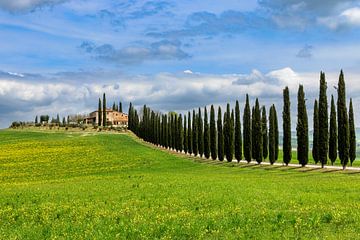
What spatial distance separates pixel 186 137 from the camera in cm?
10331

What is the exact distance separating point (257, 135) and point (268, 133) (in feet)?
15.0

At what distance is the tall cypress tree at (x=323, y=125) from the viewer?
5919cm

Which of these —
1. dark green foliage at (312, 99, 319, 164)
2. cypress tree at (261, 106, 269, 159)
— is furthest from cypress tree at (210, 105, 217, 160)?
dark green foliage at (312, 99, 319, 164)

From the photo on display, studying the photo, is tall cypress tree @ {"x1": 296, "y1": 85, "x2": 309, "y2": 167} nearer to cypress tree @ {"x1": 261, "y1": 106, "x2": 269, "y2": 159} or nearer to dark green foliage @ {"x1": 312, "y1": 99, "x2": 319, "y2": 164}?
dark green foliage @ {"x1": 312, "y1": 99, "x2": 319, "y2": 164}

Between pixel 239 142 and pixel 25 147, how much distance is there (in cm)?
4290

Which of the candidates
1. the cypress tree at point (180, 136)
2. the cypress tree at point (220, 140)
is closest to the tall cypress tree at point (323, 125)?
the cypress tree at point (220, 140)

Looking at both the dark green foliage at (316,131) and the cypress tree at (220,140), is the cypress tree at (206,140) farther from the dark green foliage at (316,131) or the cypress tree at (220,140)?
the dark green foliage at (316,131)

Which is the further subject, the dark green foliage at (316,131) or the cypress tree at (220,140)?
the cypress tree at (220,140)

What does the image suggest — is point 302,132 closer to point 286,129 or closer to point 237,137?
point 286,129

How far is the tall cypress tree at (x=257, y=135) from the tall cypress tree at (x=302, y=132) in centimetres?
796

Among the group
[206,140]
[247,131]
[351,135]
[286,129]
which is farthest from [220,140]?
[351,135]

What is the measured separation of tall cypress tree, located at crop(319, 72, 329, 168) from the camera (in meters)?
59.2

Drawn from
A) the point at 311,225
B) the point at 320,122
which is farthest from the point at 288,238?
the point at 320,122

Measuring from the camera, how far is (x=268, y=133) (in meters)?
75.5
